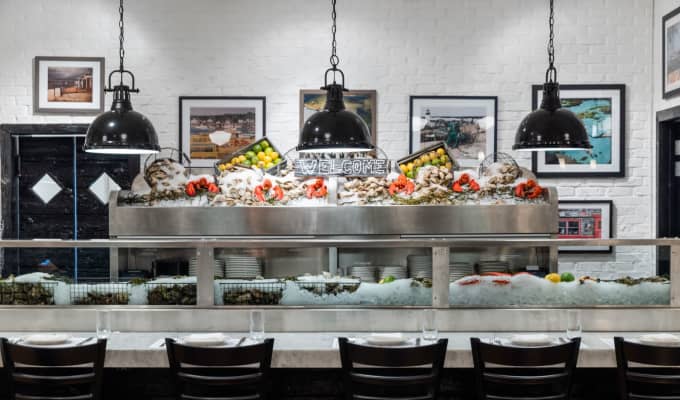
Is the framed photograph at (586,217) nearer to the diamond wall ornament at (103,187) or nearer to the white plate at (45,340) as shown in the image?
the diamond wall ornament at (103,187)

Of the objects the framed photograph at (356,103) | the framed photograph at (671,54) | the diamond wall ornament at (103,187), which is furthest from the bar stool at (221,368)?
the framed photograph at (671,54)

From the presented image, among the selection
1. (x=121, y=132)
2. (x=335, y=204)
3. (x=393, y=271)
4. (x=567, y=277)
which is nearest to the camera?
(x=567, y=277)

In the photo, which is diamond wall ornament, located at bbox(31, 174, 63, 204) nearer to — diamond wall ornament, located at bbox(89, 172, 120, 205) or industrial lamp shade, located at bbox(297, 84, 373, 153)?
diamond wall ornament, located at bbox(89, 172, 120, 205)

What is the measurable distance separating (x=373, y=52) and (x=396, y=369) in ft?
13.3

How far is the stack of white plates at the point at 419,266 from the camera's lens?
3.43m

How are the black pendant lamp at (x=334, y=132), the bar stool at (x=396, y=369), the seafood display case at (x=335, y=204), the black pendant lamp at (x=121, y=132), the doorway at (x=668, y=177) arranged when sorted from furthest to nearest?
1. the doorway at (x=668, y=177)
2. the seafood display case at (x=335, y=204)
3. the black pendant lamp at (x=121, y=132)
4. the black pendant lamp at (x=334, y=132)
5. the bar stool at (x=396, y=369)

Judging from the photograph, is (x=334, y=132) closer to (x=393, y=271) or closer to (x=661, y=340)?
(x=393, y=271)

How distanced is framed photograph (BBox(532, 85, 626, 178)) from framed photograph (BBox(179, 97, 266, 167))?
8.32ft

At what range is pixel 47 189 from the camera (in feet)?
21.2

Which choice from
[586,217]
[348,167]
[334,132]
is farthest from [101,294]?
[586,217]

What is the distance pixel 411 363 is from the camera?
2.76 m

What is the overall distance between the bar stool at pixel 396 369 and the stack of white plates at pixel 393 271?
0.73m

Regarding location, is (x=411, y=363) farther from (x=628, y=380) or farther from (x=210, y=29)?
(x=210, y=29)

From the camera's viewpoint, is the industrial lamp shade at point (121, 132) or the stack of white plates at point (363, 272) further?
the industrial lamp shade at point (121, 132)
